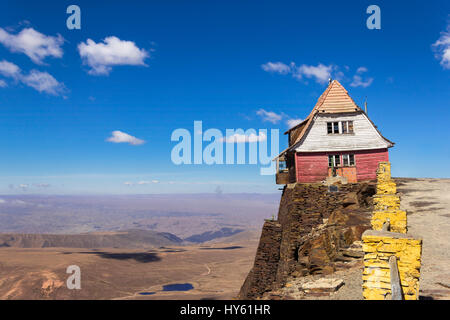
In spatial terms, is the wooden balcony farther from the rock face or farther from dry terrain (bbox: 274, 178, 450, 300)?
dry terrain (bbox: 274, 178, 450, 300)

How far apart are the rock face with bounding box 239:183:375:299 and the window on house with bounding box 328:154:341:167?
354 centimetres

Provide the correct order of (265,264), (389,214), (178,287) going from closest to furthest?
(389,214) < (265,264) < (178,287)

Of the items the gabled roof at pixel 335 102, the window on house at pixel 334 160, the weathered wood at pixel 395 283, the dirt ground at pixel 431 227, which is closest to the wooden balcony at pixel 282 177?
the window on house at pixel 334 160

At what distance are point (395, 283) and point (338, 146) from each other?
21.7 meters

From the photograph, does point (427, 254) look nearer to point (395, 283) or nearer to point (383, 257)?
point (383, 257)

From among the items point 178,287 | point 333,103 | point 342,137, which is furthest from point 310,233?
point 178,287

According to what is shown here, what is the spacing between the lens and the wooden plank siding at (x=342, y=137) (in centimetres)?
2492

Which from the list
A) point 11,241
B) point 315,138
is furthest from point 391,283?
point 11,241

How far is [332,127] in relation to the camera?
2541cm

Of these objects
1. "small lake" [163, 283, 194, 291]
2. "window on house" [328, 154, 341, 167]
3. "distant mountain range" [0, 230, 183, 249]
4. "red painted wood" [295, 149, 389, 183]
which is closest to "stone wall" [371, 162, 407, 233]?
"red painted wood" [295, 149, 389, 183]

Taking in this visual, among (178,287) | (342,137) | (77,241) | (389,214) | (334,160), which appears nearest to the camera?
(389,214)

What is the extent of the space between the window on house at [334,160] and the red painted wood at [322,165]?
0.94 ft

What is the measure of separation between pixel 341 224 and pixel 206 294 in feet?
151
